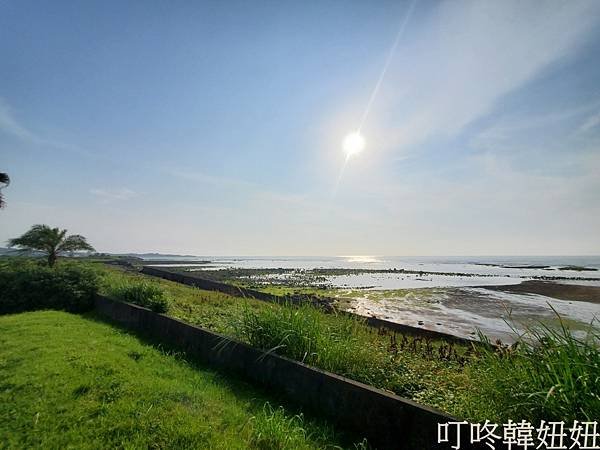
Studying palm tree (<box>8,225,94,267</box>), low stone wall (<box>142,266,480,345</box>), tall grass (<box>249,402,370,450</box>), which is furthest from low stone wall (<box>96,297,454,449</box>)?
palm tree (<box>8,225,94,267</box>)

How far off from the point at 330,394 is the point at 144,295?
8507 mm

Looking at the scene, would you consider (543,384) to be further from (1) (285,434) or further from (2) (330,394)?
(1) (285,434)

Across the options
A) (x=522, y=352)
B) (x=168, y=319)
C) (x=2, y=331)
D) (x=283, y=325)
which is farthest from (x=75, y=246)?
(x=522, y=352)

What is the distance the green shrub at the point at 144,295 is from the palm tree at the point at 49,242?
1360cm

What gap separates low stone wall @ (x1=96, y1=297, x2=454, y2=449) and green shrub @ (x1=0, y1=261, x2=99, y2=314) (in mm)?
7255

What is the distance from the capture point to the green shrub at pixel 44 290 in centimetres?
1242

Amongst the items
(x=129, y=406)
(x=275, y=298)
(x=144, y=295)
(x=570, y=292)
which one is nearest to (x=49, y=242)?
(x=144, y=295)

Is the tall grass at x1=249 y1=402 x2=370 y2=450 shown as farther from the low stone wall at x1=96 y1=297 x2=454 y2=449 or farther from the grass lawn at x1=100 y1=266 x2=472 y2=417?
the grass lawn at x1=100 y1=266 x2=472 y2=417

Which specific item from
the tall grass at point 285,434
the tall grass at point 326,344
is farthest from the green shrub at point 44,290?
the tall grass at point 285,434

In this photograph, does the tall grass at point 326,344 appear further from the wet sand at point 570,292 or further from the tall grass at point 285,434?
the wet sand at point 570,292

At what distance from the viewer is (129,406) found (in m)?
4.52

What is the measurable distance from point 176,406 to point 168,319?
4432 mm

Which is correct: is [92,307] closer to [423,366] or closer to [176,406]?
[176,406]

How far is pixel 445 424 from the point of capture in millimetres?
3699
